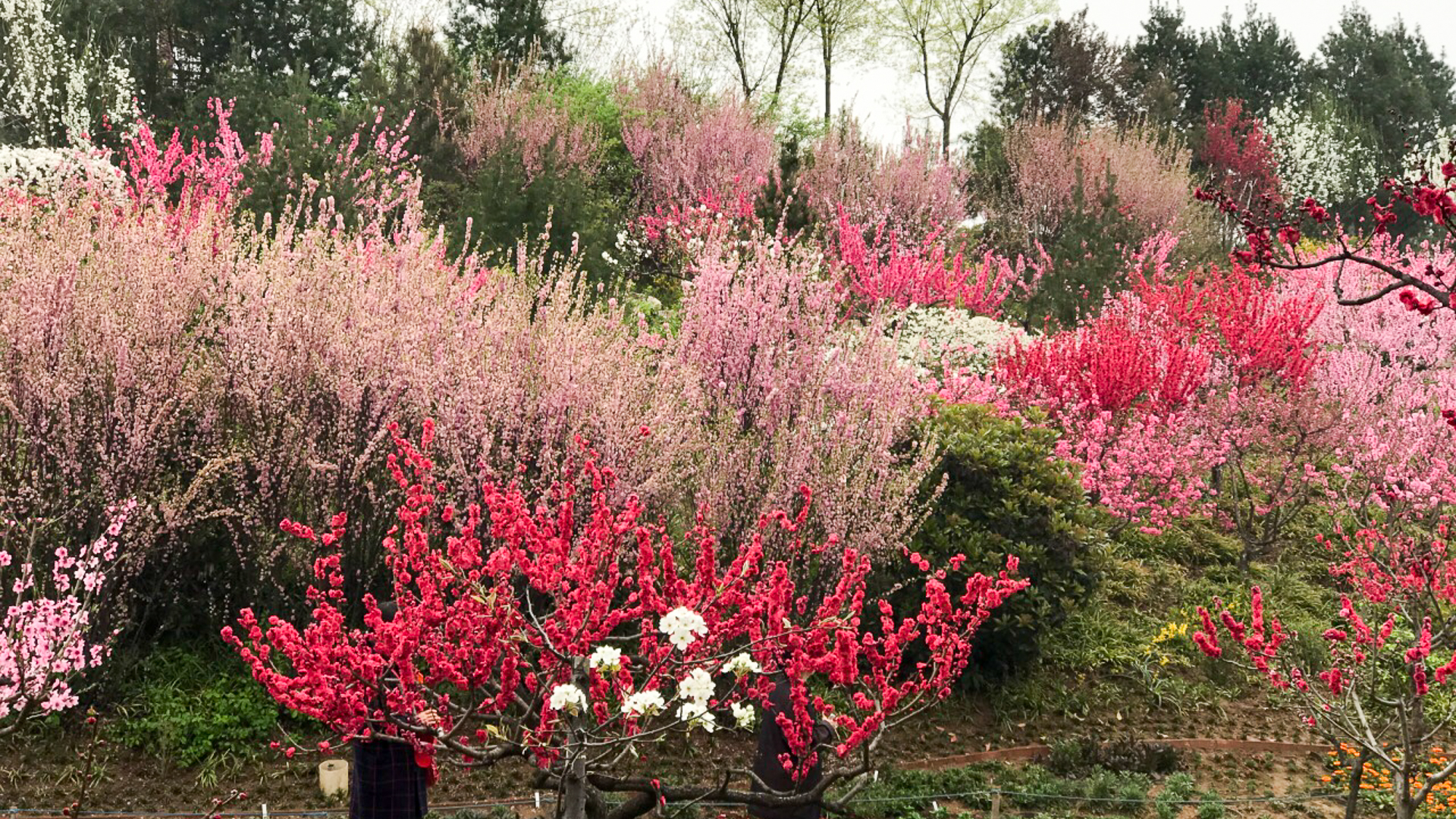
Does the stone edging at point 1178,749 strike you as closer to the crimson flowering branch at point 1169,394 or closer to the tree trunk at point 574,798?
the crimson flowering branch at point 1169,394

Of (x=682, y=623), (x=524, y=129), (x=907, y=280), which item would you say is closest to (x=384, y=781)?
(x=682, y=623)

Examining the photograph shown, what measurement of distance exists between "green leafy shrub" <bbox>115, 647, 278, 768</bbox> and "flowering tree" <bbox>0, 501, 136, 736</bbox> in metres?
0.35

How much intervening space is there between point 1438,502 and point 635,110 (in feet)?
49.5

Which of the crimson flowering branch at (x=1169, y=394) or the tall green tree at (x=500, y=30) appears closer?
the crimson flowering branch at (x=1169, y=394)

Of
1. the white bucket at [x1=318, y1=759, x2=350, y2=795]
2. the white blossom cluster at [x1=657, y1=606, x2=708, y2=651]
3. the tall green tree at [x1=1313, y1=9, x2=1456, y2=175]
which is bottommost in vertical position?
the white bucket at [x1=318, y1=759, x2=350, y2=795]

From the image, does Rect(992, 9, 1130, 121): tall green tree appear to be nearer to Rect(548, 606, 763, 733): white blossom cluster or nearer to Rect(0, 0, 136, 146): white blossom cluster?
Rect(0, 0, 136, 146): white blossom cluster

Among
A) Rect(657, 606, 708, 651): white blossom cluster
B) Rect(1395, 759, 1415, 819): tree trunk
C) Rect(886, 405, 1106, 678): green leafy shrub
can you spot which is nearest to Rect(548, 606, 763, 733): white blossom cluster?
Rect(657, 606, 708, 651): white blossom cluster

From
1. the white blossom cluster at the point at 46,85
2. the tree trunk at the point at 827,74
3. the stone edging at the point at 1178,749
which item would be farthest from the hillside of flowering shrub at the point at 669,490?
the tree trunk at the point at 827,74

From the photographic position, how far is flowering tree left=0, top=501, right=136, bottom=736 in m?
5.53

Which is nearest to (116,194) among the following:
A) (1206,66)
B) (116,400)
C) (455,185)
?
(455,185)

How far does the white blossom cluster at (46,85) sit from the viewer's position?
60.6 feet

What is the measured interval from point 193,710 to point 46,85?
14524 millimetres

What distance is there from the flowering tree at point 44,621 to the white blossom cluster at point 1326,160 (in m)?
33.3

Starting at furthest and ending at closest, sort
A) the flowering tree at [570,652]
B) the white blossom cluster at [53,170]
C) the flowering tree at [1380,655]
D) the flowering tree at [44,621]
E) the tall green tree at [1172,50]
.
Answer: the tall green tree at [1172,50], the white blossom cluster at [53,170], the flowering tree at [1380,655], the flowering tree at [44,621], the flowering tree at [570,652]
